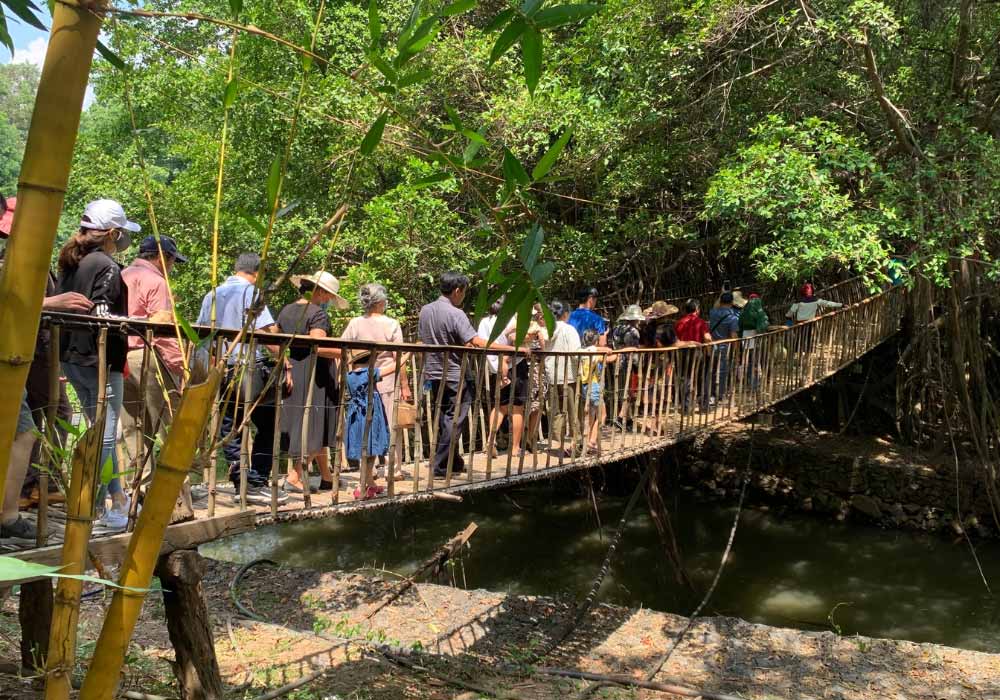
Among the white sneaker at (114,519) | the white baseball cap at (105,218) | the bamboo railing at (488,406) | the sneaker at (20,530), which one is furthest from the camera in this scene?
the bamboo railing at (488,406)

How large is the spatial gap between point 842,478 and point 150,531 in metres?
11.1

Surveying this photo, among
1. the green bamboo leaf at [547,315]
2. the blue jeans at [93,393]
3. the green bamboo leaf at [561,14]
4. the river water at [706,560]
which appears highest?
the green bamboo leaf at [561,14]

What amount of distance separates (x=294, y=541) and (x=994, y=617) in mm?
7055

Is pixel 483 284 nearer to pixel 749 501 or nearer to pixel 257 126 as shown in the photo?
pixel 257 126

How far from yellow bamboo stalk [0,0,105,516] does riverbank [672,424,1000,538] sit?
937 cm

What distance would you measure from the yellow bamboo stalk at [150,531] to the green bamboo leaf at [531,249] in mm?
375

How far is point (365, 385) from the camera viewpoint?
4238 mm

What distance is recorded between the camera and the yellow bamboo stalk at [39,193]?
2.68 feet

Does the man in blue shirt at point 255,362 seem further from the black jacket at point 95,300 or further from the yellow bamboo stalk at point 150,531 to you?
the yellow bamboo stalk at point 150,531

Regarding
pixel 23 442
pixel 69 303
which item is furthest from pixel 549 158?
pixel 69 303

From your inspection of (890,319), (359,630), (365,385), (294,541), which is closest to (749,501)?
(890,319)

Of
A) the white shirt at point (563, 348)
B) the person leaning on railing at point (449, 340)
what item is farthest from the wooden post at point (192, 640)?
the white shirt at point (563, 348)

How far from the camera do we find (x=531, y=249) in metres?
0.87

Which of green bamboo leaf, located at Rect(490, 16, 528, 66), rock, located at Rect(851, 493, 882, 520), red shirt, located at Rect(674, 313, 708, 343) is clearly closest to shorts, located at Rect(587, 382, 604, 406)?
red shirt, located at Rect(674, 313, 708, 343)
